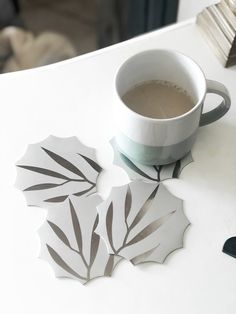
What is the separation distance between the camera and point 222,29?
1.87ft

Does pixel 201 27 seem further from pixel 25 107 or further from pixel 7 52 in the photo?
pixel 7 52

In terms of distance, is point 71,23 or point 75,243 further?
point 71,23

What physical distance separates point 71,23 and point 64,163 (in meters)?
0.88

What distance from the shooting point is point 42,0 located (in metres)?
1.34

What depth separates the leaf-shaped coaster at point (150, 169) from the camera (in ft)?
1.65

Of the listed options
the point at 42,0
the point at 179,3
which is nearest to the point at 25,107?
the point at 179,3

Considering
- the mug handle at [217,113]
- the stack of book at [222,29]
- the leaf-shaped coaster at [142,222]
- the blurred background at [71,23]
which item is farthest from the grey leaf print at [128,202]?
the blurred background at [71,23]

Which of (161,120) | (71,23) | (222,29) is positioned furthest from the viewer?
(71,23)

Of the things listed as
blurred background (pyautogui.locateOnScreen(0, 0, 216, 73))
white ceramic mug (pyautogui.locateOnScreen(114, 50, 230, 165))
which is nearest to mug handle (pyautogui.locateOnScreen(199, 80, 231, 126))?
white ceramic mug (pyautogui.locateOnScreen(114, 50, 230, 165))

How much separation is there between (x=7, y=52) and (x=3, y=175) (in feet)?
1.68

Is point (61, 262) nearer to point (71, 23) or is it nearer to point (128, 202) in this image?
point (128, 202)

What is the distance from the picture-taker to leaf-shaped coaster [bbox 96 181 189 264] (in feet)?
1.51

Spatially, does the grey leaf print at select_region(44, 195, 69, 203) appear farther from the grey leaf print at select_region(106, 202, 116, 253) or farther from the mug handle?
the mug handle

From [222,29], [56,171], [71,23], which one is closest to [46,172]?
[56,171]
